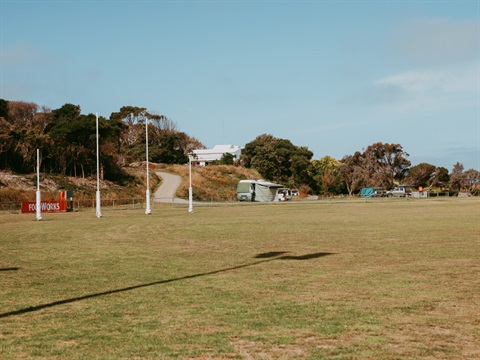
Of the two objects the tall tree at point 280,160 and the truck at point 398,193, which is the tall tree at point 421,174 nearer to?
the truck at point 398,193

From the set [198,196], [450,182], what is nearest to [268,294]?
[198,196]

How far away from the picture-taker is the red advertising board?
210ft

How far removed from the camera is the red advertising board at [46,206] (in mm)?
63894

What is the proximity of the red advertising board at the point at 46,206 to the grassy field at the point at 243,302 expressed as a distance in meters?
44.2

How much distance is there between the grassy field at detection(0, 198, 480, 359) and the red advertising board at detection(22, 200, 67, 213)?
44236 mm

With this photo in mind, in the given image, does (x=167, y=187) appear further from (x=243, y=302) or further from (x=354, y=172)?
(x=243, y=302)

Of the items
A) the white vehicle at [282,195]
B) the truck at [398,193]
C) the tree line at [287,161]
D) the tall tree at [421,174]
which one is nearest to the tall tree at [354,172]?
the tree line at [287,161]

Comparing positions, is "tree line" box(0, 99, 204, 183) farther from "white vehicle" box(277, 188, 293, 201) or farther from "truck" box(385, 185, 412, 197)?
"truck" box(385, 185, 412, 197)

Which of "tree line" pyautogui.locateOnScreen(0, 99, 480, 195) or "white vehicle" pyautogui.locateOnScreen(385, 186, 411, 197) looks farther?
"white vehicle" pyautogui.locateOnScreen(385, 186, 411, 197)

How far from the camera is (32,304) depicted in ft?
35.7

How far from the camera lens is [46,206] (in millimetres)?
64688

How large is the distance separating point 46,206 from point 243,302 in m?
58.0

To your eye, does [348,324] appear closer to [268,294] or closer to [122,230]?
[268,294]

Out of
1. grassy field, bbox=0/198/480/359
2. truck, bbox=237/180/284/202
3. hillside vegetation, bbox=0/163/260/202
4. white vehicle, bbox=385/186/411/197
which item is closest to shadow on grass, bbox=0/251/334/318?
grassy field, bbox=0/198/480/359
